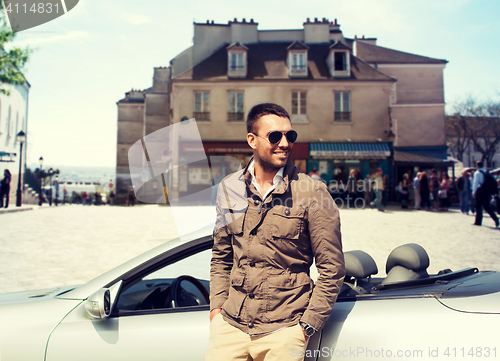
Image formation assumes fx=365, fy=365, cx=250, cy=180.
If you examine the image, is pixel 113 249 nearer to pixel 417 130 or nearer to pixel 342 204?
pixel 342 204

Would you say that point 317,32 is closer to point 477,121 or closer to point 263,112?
point 477,121

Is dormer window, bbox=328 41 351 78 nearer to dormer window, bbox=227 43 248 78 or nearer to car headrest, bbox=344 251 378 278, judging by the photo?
dormer window, bbox=227 43 248 78

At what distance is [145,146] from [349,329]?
4.54ft

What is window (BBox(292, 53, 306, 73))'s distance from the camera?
82.6ft

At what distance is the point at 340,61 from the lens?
2564 cm

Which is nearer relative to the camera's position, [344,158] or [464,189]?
[464,189]

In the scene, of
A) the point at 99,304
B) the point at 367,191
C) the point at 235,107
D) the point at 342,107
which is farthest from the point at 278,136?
the point at 342,107

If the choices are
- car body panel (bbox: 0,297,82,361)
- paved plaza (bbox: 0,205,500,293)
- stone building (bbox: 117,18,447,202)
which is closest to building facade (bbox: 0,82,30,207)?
stone building (bbox: 117,18,447,202)

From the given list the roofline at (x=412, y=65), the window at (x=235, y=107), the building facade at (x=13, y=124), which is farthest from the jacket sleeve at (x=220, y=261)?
the roofline at (x=412, y=65)

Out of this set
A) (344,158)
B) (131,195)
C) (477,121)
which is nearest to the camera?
(131,195)

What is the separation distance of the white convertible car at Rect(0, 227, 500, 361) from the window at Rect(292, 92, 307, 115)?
23.4m

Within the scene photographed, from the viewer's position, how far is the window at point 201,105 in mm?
24964

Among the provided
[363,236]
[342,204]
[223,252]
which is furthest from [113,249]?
[342,204]

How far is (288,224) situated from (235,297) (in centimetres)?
41
